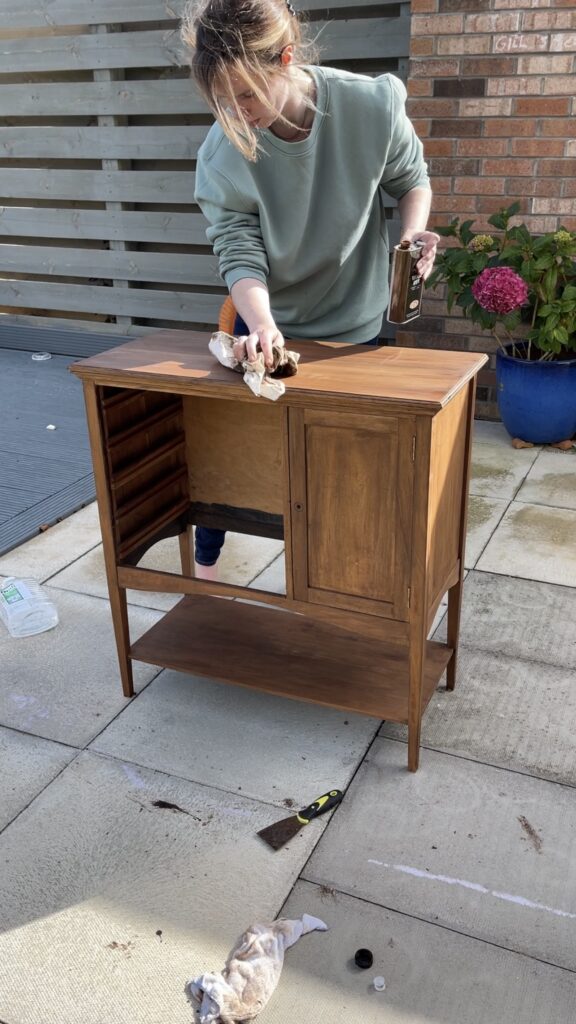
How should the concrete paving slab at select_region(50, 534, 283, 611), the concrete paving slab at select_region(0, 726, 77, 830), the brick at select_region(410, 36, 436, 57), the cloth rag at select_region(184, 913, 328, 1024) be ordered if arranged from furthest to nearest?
the brick at select_region(410, 36, 436, 57)
the concrete paving slab at select_region(50, 534, 283, 611)
the concrete paving slab at select_region(0, 726, 77, 830)
the cloth rag at select_region(184, 913, 328, 1024)

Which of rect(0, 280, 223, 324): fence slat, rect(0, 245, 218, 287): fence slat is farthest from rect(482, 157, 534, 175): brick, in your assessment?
rect(0, 280, 223, 324): fence slat

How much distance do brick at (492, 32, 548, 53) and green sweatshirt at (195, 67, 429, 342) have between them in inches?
83.4

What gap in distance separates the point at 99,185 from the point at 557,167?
2801mm

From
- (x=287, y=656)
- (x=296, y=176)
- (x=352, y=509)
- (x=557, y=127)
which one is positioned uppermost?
(x=557, y=127)

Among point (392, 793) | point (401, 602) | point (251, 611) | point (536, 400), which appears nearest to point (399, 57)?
point (536, 400)

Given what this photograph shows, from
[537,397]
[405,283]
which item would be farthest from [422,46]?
[405,283]

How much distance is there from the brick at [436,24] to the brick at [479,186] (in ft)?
2.03

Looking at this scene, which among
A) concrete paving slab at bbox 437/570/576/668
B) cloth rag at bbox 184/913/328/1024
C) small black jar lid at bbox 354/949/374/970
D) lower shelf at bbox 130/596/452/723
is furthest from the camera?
concrete paving slab at bbox 437/570/576/668

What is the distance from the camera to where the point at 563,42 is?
3.66 m

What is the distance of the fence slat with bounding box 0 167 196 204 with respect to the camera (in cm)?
501

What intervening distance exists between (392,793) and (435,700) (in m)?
0.39

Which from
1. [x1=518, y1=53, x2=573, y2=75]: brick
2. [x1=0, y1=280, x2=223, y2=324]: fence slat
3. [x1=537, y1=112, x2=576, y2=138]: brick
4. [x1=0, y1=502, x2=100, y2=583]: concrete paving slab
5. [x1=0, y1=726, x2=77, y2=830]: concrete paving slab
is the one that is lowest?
[x1=0, y1=726, x2=77, y2=830]: concrete paving slab

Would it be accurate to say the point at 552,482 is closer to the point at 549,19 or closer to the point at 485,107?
the point at 485,107

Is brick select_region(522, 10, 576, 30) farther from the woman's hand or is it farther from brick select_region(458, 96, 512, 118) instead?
the woman's hand
